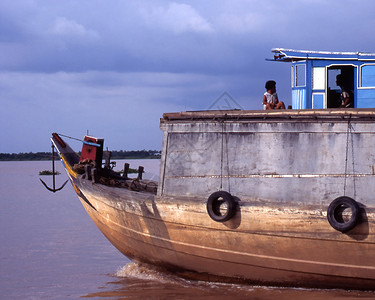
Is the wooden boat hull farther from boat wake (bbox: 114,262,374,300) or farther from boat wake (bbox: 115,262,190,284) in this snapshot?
boat wake (bbox: 115,262,190,284)

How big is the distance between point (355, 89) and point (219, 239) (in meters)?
3.38

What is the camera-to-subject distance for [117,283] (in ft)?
35.7

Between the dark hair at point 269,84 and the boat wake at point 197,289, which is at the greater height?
the dark hair at point 269,84

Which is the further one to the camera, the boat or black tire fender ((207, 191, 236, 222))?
black tire fender ((207, 191, 236, 222))

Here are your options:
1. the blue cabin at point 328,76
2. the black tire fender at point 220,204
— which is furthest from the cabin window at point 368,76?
the black tire fender at point 220,204

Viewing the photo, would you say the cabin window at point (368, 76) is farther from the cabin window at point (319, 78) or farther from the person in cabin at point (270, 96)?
the person in cabin at point (270, 96)

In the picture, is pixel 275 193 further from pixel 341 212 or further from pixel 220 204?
pixel 341 212

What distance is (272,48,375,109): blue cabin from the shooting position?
9.77 meters

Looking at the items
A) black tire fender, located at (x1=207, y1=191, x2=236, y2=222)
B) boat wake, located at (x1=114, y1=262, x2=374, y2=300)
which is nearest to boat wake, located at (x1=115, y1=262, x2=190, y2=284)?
boat wake, located at (x1=114, y1=262, x2=374, y2=300)

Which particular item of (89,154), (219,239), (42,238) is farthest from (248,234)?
(42,238)

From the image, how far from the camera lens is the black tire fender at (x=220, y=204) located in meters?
8.67

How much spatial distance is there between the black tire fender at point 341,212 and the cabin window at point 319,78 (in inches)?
99.3

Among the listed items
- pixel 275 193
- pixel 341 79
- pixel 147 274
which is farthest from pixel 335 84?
pixel 147 274

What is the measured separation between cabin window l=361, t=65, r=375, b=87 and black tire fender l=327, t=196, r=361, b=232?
2518mm
